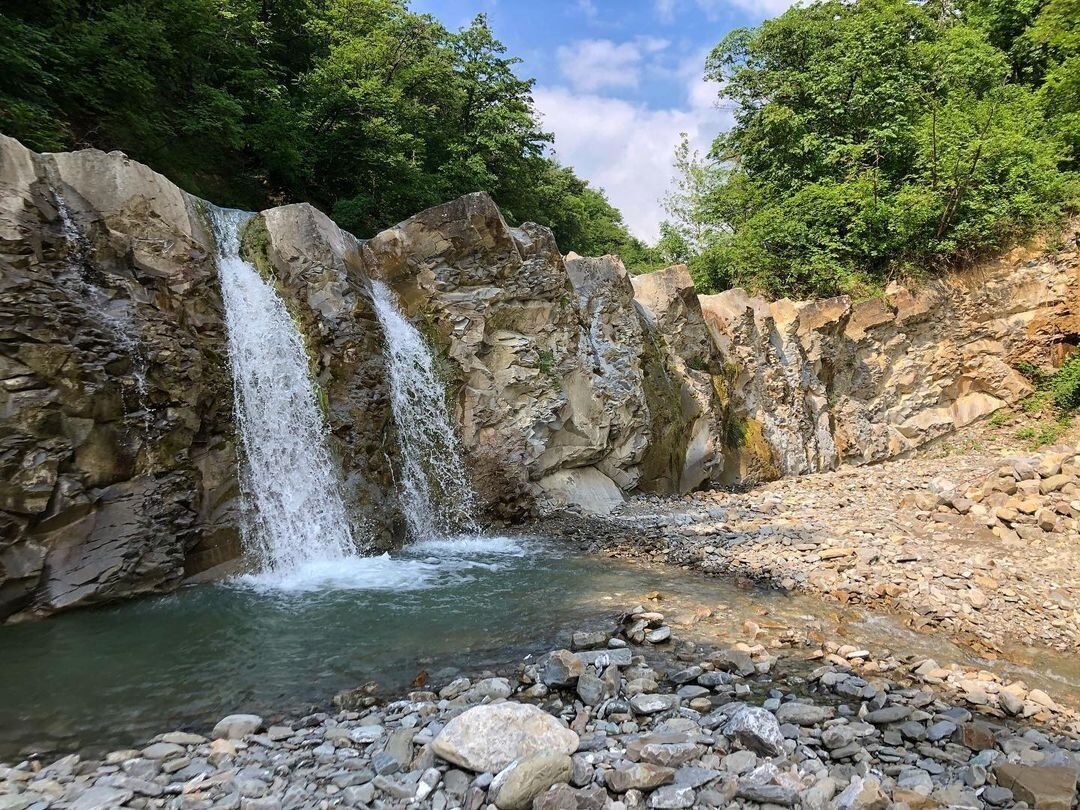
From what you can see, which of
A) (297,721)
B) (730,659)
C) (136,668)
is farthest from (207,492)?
(730,659)

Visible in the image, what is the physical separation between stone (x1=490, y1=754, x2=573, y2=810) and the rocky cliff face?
5894 millimetres

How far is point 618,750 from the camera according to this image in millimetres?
3492

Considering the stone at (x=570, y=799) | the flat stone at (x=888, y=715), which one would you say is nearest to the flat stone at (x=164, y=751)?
the stone at (x=570, y=799)

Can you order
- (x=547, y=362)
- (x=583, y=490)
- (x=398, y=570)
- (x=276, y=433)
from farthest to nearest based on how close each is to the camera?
(x=547, y=362) → (x=583, y=490) → (x=276, y=433) → (x=398, y=570)

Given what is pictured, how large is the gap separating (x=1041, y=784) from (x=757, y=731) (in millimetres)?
1350

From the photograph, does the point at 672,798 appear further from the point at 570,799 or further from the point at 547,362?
the point at 547,362

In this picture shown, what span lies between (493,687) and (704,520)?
721 centimetres

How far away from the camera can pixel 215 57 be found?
1562 centimetres

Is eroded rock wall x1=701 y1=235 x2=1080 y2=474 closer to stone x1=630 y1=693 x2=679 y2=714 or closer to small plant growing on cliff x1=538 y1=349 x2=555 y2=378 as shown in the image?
small plant growing on cliff x1=538 y1=349 x2=555 y2=378

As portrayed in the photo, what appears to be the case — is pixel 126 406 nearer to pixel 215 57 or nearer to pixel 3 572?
pixel 3 572

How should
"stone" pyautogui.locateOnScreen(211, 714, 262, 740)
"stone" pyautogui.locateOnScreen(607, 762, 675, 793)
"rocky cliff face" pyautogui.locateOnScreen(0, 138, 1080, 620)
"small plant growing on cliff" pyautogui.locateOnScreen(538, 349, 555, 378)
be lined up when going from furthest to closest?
1. "small plant growing on cliff" pyautogui.locateOnScreen(538, 349, 555, 378)
2. "rocky cliff face" pyautogui.locateOnScreen(0, 138, 1080, 620)
3. "stone" pyautogui.locateOnScreen(211, 714, 262, 740)
4. "stone" pyautogui.locateOnScreen(607, 762, 675, 793)

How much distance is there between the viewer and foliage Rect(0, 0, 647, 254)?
36.9ft

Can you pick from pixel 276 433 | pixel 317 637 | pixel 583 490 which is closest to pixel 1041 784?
pixel 317 637

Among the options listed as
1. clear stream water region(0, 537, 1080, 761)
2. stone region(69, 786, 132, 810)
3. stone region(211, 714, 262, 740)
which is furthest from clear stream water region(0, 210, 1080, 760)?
stone region(69, 786, 132, 810)
